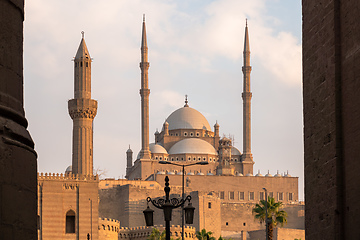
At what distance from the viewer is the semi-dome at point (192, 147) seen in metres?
98.6

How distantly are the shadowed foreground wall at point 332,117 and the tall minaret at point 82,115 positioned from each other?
5089 centimetres

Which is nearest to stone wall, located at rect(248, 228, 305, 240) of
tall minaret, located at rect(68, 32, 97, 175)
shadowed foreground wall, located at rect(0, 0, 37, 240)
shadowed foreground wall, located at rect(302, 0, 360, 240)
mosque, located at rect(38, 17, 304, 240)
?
mosque, located at rect(38, 17, 304, 240)

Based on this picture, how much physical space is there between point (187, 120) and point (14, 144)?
97.3 m

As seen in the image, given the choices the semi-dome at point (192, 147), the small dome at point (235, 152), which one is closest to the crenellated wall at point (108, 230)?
the semi-dome at point (192, 147)

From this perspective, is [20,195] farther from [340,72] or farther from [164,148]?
[164,148]

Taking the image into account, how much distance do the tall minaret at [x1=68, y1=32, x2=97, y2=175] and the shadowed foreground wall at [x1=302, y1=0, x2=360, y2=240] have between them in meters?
50.9

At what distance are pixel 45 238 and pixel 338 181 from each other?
165 ft

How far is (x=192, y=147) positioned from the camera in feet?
325

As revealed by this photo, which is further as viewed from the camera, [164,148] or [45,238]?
[164,148]

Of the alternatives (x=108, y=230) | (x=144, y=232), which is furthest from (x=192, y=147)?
(x=108, y=230)

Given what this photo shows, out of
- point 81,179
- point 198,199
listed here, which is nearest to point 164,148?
point 198,199

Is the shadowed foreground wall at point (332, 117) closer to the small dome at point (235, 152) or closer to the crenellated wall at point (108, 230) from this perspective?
the crenellated wall at point (108, 230)

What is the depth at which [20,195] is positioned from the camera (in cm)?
859

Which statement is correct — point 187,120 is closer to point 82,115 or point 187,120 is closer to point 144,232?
point 144,232
